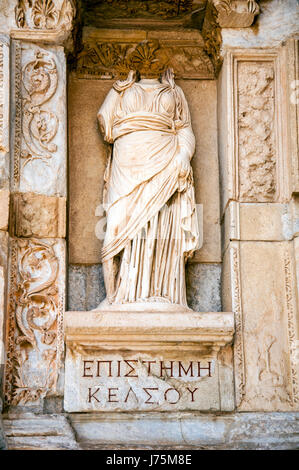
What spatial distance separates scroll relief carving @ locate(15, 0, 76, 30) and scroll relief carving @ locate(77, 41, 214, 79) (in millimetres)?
574

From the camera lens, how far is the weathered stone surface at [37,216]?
8.34 m

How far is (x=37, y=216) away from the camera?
837cm

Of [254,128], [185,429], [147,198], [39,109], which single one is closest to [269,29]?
[254,128]

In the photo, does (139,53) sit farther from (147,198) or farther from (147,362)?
(147,362)

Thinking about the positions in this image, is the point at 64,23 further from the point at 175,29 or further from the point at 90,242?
the point at 90,242

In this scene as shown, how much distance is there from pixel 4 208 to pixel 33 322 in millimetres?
922

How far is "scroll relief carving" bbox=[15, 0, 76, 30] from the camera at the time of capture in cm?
869

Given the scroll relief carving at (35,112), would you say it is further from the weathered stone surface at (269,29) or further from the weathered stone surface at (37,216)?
the weathered stone surface at (269,29)

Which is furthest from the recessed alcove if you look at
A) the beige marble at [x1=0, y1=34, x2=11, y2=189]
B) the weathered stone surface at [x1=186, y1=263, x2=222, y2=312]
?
the beige marble at [x1=0, y1=34, x2=11, y2=189]

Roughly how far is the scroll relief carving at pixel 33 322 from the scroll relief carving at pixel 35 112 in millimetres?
637

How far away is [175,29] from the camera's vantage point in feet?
30.7

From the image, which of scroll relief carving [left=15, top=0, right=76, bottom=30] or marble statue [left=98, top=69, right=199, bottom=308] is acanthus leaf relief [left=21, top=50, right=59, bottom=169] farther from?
→ marble statue [left=98, top=69, right=199, bottom=308]

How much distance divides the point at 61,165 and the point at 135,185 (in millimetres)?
622
